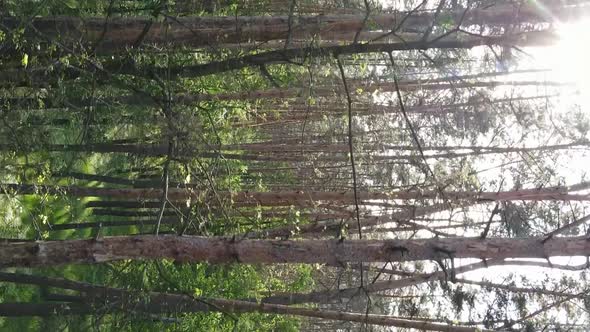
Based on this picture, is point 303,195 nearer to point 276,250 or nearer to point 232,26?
point 232,26

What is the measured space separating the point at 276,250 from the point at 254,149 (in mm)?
7989

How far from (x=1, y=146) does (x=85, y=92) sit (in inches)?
44.2

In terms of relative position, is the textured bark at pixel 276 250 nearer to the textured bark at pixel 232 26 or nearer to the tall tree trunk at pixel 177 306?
the tall tree trunk at pixel 177 306

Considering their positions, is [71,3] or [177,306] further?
[177,306]

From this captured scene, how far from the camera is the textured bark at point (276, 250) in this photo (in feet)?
15.6

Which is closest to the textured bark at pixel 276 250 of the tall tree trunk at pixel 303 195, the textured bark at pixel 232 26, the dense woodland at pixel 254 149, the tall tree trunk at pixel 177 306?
the dense woodland at pixel 254 149

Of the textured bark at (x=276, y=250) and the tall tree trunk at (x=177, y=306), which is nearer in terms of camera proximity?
the textured bark at (x=276, y=250)

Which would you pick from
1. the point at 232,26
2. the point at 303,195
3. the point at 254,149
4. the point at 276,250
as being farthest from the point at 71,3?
the point at 254,149

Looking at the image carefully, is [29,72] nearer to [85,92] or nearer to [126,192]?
[85,92]

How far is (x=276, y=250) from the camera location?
5039 mm

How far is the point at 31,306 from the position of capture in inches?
381

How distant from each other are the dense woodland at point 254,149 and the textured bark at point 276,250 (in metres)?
0.01

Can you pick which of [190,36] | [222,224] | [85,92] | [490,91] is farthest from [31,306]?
[490,91]

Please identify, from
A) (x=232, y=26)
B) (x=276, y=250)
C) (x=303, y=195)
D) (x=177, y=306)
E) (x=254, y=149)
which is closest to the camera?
(x=276, y=250)
